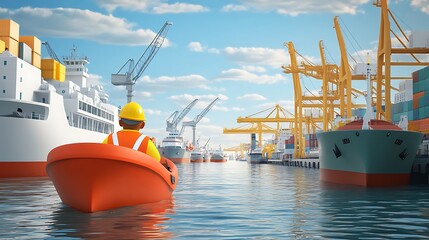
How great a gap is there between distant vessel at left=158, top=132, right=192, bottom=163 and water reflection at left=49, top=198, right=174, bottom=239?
108831mm

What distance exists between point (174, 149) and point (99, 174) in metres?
113

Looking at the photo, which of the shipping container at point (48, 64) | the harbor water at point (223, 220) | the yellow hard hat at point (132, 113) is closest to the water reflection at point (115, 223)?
the harbor water at point (223, 220)

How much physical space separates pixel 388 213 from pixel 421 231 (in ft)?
10.7

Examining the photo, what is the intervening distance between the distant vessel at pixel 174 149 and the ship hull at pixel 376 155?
317ft

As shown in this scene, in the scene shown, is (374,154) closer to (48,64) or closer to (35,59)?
(35,59)

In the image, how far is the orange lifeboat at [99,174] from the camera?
11.3 m

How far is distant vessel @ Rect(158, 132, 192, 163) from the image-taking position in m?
123

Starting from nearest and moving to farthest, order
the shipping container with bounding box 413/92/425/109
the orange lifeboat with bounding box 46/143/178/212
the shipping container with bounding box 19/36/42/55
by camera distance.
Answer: the orange lifeboat with bounding box 46/143/178/212 → the shipping container with bounding box 413/92/425/109 → the shipping container with bounding box 19/36/42/55

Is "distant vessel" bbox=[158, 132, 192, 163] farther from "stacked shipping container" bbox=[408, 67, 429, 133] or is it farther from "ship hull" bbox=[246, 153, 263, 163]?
"stacked shipping container" bbox=[408, 67, 429, 133]

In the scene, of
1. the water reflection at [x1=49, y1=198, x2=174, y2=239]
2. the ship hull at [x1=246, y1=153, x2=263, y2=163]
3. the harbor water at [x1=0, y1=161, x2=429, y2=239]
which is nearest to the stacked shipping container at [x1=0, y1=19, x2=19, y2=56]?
the harbor water at [x1=0, y1=161, x2=429, y2=239]

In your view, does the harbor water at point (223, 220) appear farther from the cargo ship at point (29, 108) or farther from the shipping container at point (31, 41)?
the shipping container at point (31, 41)

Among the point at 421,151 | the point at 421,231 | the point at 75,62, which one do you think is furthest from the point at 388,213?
the point at 75,62

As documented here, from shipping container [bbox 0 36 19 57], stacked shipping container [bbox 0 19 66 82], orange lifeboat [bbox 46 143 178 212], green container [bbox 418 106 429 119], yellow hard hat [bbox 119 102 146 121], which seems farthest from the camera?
shipping container [bbox 0 36 19 57]

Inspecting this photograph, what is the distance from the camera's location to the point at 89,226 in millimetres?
10219
